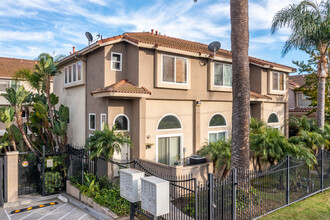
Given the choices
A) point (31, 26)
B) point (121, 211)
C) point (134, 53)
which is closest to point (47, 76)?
point (134, 53)

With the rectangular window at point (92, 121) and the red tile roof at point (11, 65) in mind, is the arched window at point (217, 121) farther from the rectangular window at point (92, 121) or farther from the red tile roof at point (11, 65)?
the red tile roof at point (11, 65)

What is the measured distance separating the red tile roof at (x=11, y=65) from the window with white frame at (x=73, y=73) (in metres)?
9.12

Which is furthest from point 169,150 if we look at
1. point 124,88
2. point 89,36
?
Answer: point 89,36

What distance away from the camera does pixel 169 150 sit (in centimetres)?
1367

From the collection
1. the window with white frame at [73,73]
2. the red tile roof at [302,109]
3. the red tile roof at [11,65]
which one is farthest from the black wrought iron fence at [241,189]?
the red tile roof at [11,65]

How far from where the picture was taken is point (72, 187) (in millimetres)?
11141

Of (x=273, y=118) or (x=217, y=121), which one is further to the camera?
(x=273, y=118)

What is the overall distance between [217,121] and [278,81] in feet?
22.5

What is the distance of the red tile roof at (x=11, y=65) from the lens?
22875 millimetres

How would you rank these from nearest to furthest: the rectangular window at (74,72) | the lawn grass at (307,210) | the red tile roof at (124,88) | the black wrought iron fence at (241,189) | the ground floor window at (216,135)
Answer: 1. the black wrought iron fence at (241,189)
2. the lawn grass at (307,210)
3. the red tile roof at (124,88)
4. the rectangular window at (74,72)
5. the ground floor window at (216,135)

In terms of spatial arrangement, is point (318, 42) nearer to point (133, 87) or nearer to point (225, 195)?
point (133, 87)

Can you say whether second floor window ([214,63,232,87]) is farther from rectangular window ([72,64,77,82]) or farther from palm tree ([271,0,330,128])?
rectangular window ([72,64,77,82])

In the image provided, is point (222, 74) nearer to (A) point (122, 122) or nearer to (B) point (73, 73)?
(A) point (122, 122)

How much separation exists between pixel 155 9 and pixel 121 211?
10482 mm
